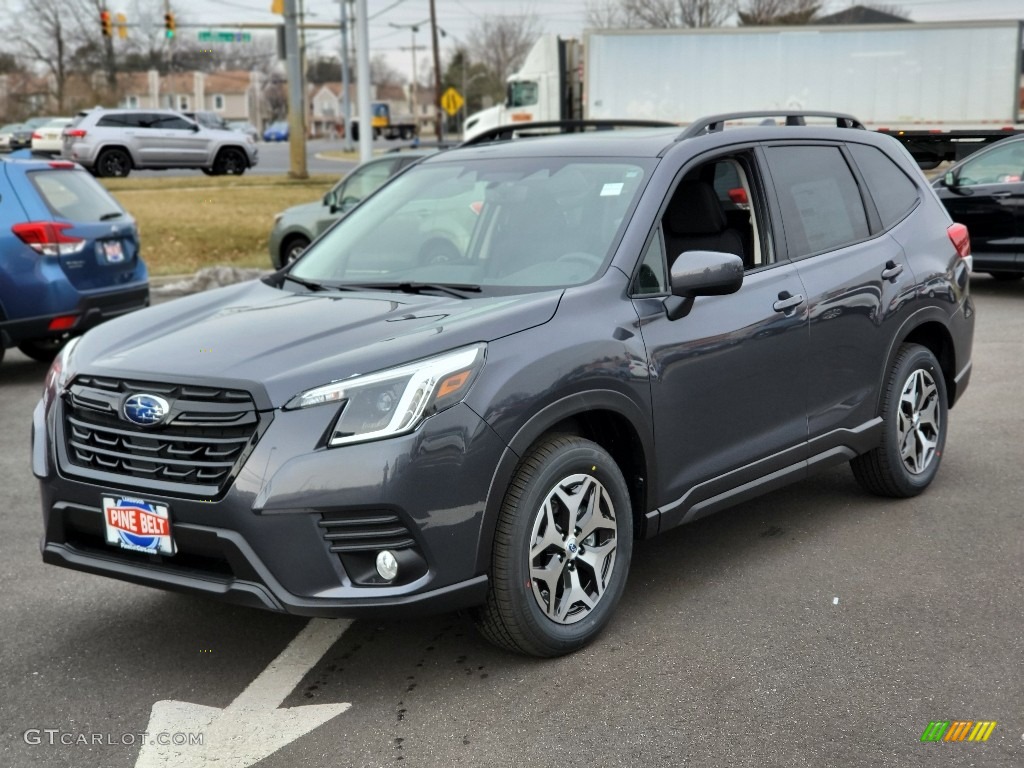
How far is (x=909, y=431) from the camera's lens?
19.1 feet

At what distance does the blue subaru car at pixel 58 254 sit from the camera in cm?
909

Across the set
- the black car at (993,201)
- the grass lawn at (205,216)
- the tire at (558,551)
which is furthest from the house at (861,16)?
the tire at (558,551)

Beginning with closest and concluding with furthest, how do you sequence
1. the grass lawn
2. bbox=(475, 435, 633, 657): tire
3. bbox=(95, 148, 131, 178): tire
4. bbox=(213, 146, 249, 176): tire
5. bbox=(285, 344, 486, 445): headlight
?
bbox=(285, 344, 486, 445): headlight → bbox=(475, 435, 633, 657): tire → the grass lawn → bbox=(95, 148, 131, 178): tire → bbox=(213, 146, 249, 176): tire

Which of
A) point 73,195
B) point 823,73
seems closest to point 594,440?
point 73,195

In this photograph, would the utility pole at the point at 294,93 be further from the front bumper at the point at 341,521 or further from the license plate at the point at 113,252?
the front bumper at the point at 341,521

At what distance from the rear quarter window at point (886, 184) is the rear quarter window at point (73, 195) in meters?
6.26

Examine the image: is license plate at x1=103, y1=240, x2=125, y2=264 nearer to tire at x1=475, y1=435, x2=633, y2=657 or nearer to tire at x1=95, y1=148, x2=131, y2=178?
tire at x1=475, y1=435, x2=633, y2=657

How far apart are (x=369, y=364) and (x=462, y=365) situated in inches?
11.0

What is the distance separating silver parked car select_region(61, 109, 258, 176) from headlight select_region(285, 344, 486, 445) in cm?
2892

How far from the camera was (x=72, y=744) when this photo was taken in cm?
354

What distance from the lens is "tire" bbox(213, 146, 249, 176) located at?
32.9 m

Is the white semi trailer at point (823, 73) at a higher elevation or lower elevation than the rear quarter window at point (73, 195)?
higher

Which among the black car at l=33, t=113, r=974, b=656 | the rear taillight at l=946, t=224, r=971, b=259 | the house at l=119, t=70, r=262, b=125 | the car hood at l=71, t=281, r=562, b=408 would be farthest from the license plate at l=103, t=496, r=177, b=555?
the house at l=119, t=70, r=262, b=125

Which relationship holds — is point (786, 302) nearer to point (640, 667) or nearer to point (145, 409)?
point (640, 667)
